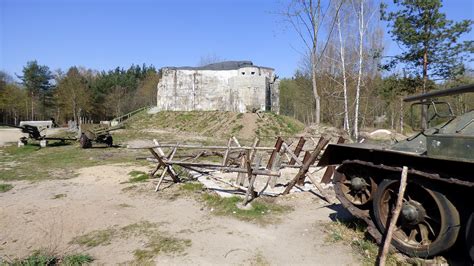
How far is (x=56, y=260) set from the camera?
472 centimetres

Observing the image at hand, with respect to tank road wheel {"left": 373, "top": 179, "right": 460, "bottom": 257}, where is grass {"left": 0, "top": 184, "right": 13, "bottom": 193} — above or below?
below

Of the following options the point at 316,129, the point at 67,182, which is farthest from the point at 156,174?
the point at 316,129

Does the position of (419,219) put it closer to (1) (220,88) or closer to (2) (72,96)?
(1) (220,88)

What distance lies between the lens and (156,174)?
37.0 feet

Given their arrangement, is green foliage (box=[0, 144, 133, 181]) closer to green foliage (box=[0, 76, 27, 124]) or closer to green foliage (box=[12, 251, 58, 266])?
green foliage (box=[12, 251, 58, 266])

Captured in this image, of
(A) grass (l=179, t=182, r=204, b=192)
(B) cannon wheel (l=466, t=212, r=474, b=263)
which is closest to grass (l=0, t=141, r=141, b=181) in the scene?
(A) grass (l=179, t=182, r=204, b=192)

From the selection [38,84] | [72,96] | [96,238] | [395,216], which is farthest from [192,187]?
[38,84]

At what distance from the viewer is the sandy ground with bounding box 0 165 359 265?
16.2 ft

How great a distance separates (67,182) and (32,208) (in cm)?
303

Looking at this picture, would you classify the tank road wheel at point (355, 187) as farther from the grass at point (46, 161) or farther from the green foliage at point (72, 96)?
the green foliage at point (72, 96)

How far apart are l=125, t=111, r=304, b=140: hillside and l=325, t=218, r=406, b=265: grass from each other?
69.2 ft

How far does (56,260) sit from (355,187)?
4639 millimetres

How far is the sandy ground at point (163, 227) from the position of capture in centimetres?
495

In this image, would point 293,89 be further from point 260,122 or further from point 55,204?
point 55,204
